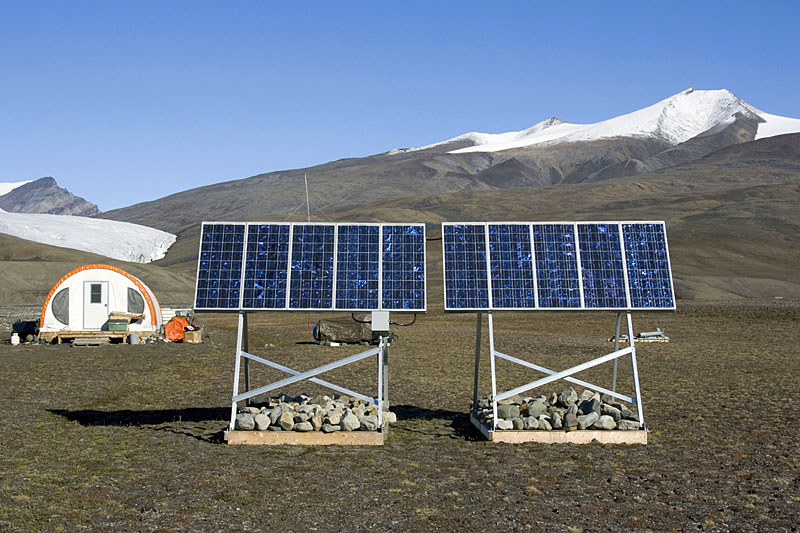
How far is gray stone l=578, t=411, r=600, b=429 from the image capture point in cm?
1320

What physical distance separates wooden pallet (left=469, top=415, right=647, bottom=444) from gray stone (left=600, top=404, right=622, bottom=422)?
20.3 inches

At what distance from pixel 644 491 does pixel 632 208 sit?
5589 inches

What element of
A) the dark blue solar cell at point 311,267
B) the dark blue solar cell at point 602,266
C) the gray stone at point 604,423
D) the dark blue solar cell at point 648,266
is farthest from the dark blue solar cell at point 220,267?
the dark blue solar cell at point 648,266

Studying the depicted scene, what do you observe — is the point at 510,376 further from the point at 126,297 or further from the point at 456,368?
the point at 126,297

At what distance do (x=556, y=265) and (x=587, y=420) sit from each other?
2653mm

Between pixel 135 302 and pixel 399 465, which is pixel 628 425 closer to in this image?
pixel 399 465

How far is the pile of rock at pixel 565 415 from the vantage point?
13.2 metres

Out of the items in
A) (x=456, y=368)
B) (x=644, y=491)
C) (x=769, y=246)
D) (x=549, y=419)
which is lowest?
(x=644, y=491)

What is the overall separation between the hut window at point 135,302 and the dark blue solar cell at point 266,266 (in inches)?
818

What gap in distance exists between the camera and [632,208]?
146m

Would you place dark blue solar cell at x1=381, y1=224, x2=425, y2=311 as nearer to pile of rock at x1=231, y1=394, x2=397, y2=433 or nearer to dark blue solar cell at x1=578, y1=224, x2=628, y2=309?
pile of rock at x1=231, y1=394, x2=397, y2=433

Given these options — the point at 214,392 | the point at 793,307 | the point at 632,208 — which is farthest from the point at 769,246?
the point at 214,392

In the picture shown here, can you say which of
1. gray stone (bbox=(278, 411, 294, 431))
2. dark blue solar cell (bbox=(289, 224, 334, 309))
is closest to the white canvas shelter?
dark blue solar cell (bbox=(289, 224, 334, 309))

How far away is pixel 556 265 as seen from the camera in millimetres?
14055
